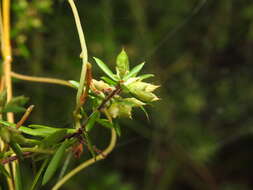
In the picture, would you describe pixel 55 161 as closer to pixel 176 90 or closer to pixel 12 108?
pixel 12 108

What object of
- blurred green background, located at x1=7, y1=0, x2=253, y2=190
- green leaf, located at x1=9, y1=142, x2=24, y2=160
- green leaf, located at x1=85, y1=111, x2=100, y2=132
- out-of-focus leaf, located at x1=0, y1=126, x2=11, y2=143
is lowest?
green leaf, located at x1=9, y1=142, x2=24, y2=160

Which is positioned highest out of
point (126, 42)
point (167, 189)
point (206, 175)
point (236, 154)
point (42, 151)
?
point (126, 42)

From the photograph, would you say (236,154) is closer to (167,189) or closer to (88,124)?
(167,189)

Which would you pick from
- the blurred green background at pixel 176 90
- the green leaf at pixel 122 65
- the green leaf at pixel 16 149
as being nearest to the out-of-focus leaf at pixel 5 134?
the green leaf at pixel 16 149

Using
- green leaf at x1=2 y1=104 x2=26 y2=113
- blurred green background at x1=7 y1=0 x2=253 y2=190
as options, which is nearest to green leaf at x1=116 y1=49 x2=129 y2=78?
green leaf at x1=2 y1=104 x2=26 y2=113

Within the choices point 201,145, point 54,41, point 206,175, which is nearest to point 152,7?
point 54,41

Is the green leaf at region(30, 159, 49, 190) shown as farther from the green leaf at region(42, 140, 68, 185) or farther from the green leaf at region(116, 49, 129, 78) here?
the green leaf at region(116, 49, 129, 78)
